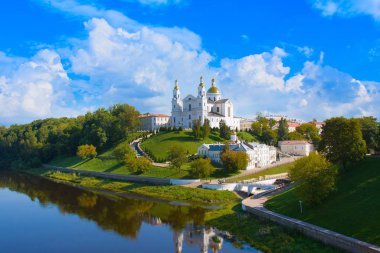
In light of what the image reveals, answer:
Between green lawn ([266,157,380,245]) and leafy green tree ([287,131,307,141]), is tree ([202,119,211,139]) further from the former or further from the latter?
green lawn ([266,157,380,245])

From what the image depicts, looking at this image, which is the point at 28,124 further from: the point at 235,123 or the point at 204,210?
the point at 204,210

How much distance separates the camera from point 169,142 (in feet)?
257

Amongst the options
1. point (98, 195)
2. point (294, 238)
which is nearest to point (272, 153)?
point (98, 195)

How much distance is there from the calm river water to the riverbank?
4.70 feet

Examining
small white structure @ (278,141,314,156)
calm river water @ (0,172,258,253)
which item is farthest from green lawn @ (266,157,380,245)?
small white structure @ (278,141,314,156)

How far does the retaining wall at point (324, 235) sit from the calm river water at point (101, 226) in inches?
156

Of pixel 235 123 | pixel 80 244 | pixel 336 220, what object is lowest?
pixel 80 244

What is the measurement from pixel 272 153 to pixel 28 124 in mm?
89684

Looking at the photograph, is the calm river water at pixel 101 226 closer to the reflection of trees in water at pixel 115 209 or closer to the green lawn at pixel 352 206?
the reflection of trees in water at pixel 115 209

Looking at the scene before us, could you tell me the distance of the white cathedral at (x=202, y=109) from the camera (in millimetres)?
89500

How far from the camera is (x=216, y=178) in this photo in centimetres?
5600

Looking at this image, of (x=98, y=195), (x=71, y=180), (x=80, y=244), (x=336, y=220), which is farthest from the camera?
(x=71, y=180)

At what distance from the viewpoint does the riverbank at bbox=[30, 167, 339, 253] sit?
26797 mm

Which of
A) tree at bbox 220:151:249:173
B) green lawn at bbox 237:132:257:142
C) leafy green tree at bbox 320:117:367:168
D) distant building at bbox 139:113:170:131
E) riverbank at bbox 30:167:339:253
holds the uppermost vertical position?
distant building at bbox 139:113:170:131
